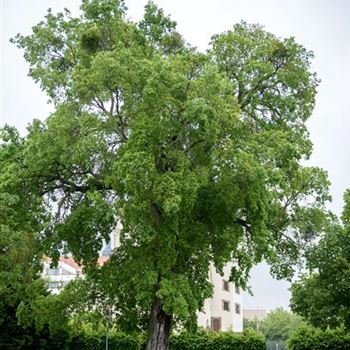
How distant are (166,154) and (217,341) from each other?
1875 cm

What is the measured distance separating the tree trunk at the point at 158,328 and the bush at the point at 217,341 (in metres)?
14.0

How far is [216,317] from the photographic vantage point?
55594mm

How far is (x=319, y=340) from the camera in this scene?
3086 centimetres

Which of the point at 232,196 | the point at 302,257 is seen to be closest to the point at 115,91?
the point at 232,196

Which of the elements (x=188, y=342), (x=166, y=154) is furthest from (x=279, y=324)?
(x=166, y=154)

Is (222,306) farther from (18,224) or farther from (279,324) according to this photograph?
(279,324)

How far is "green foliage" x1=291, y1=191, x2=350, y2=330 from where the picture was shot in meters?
24.4

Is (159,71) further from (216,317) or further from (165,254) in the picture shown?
(216,317)

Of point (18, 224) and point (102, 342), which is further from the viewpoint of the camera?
point (102, 342)

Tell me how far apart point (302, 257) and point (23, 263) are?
1027 cm

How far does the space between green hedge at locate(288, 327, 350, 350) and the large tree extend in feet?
34.1

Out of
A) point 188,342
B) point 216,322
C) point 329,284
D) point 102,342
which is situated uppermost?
point 216,322

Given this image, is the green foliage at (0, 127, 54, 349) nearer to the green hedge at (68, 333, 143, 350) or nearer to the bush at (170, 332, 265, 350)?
the green hedge at (68, 333, 143, 350)

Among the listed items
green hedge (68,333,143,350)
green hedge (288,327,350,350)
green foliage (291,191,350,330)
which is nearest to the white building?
green hedge (68,333,143,350)
